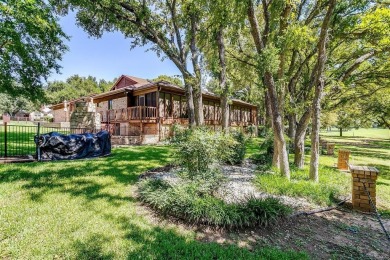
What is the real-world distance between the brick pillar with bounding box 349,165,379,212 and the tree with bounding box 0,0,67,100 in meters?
12.7

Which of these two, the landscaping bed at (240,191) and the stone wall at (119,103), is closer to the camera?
the landscaping bed at (240,191)

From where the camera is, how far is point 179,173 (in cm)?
539

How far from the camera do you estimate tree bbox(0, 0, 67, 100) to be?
9.00 metres

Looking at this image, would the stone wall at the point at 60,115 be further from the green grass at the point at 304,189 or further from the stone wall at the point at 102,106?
the green grass at the point at 304,189

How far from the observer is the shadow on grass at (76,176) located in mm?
4914

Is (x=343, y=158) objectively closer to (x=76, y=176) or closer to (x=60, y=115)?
(x=76, y=176)

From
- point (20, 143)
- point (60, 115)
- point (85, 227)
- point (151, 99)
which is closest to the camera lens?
point (85, 227)

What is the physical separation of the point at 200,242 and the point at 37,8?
11.6 m

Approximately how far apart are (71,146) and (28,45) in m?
7.18

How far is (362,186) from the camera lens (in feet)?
16.5

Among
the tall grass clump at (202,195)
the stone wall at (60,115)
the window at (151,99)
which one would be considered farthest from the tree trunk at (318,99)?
the stone wall at (60,115)

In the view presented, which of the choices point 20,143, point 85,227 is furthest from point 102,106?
point 85,227

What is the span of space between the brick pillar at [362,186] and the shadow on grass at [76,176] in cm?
535

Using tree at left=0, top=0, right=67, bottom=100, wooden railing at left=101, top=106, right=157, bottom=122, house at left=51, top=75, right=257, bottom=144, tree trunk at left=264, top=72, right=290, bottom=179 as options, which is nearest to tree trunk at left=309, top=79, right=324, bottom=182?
tree trunk at left=264, top=72, right=290, bottom=179
